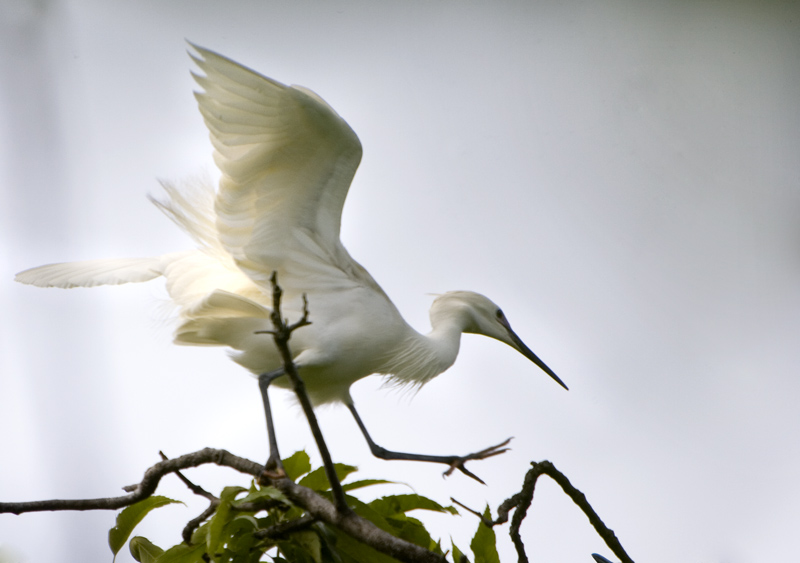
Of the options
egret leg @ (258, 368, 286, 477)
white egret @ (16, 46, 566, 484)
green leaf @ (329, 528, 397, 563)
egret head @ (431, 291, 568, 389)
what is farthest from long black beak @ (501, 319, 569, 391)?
green leaf @ (329, 528, 397, 563)

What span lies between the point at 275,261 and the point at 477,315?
0.77 meters

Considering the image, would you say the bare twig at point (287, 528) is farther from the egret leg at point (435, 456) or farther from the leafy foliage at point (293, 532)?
the egret leg at point (435, 456)

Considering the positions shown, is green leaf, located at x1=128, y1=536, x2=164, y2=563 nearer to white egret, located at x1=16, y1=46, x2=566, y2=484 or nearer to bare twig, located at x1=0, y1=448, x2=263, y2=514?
bare twig, located at x1=0, y1=448, x2=263, y2=514

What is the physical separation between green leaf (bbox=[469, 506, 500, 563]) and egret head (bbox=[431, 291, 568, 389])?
1.16 m

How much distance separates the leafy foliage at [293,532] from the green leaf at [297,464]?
0.11ft

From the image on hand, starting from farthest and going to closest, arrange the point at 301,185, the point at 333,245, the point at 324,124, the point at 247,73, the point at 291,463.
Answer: the point at 333,245 < the point at 301,185 < the point at 324,124 < the point at 247,73 < the point at 291,463

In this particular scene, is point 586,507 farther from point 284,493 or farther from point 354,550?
point 284,493

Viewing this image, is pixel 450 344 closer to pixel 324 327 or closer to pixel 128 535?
pixel 324 327

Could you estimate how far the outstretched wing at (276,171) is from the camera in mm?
1566

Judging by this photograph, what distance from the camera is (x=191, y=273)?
1.92m

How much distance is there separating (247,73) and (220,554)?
92cm

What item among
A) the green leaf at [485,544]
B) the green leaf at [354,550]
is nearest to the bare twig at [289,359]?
the green leaf at [354,550]

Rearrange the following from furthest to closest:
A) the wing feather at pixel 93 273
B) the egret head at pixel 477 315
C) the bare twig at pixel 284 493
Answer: the egret head at pixel 477 315 < the wing feather at pixel 93 273 < the bare twig at pixel 284 493

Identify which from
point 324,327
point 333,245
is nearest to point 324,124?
point 333,245
